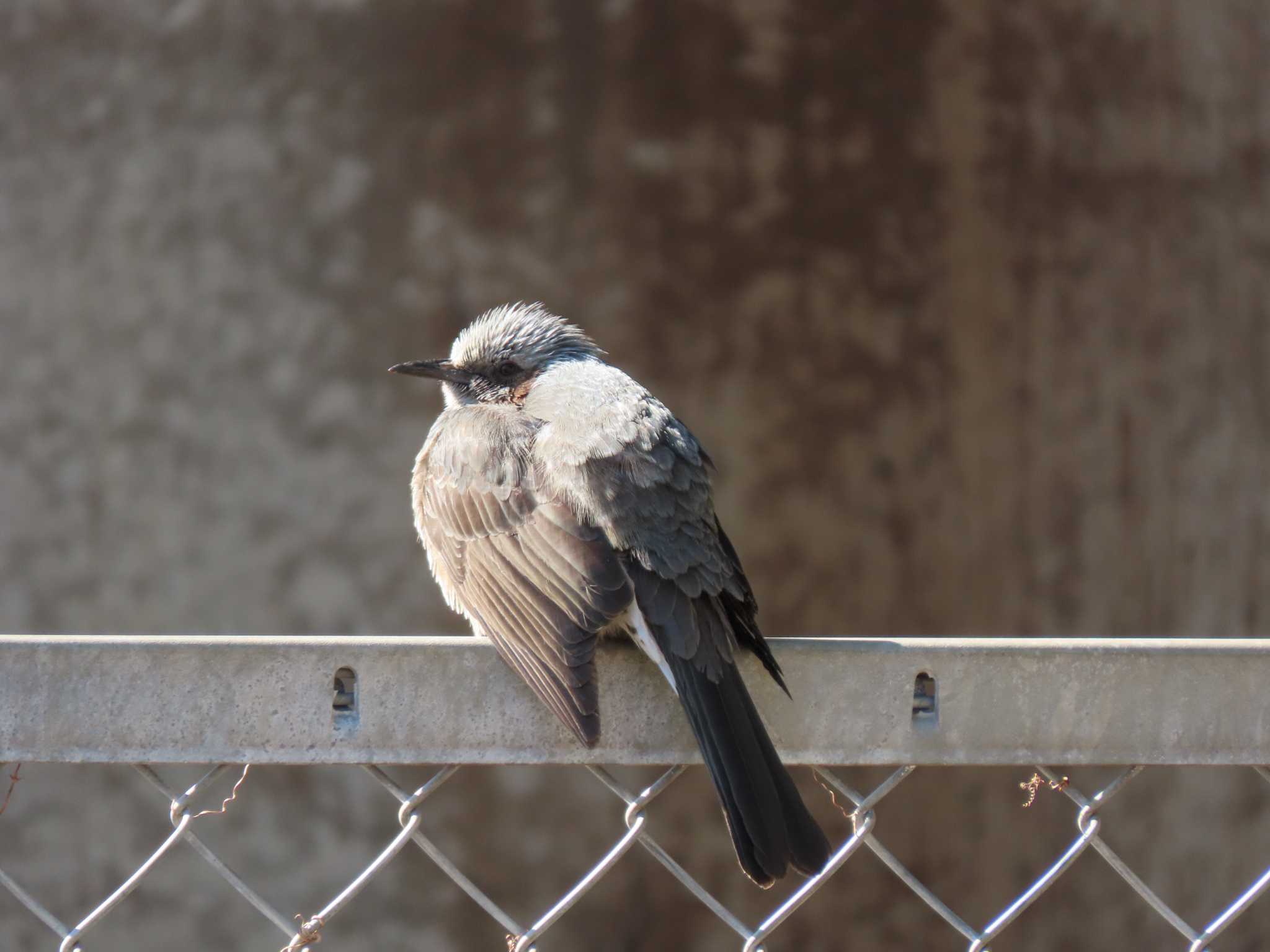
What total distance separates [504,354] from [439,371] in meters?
0.14

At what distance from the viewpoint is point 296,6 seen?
328cm

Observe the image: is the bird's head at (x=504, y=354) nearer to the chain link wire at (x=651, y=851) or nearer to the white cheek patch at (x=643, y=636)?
the white cheek patch at (x=643, y=636)

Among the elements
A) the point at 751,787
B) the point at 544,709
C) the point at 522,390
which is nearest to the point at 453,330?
the point at 522,390

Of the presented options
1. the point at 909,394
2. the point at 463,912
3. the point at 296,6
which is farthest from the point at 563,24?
the point at 463,912

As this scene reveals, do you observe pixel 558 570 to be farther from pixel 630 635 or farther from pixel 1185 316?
pixel 1185 316

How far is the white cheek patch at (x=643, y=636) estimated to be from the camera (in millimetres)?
1749

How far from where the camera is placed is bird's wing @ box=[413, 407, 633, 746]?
5.67 feet

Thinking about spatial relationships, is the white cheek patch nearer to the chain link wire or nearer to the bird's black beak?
the chain link wire

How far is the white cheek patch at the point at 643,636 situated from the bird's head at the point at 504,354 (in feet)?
3.29

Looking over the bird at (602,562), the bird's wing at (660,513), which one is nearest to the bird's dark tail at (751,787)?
the bird at (602,562)

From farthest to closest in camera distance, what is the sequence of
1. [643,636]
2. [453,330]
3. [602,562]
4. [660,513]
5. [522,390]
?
1. [453,330]
2. [522,390]
3. [660,513]
4. [602,562]
5. [643,636]

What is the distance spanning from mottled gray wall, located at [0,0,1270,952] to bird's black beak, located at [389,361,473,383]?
417 mm

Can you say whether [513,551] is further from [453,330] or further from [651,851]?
[453,330]

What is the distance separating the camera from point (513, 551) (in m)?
2.10
